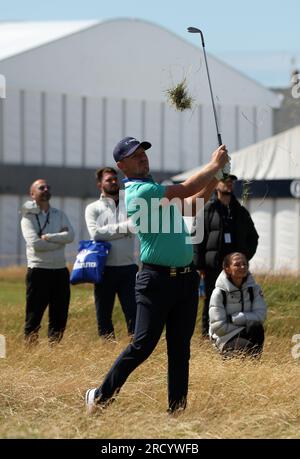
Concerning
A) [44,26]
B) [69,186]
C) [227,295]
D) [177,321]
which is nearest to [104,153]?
[69,186]

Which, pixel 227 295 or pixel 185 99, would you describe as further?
pixel 227 295

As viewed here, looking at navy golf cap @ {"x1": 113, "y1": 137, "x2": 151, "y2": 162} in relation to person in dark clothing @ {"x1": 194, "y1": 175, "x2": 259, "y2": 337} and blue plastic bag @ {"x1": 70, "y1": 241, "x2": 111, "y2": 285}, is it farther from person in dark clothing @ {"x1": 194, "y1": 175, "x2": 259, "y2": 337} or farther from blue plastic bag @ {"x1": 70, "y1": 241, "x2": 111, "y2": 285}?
person in dark clothing @ {"x1": 194, "y1": 175, "x2": 259, "y2": 337}

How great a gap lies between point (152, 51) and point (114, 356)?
3120 cm

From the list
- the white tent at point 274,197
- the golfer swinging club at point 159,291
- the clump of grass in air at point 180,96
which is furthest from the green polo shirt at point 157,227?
the white tent at point 274,197

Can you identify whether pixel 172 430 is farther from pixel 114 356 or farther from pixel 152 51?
pixel 152 51

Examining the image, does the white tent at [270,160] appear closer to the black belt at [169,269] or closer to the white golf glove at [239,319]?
the white golf glove at [239,319]

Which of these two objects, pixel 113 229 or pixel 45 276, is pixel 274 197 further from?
pixel 113 229

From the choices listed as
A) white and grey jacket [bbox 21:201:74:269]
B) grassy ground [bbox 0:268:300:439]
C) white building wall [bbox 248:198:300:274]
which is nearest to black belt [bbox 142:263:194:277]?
grassy ground [bbox 0:268:300:439]

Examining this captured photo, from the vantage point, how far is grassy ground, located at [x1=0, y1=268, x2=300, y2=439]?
23.3 feet

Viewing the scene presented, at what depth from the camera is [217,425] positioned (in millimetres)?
7371

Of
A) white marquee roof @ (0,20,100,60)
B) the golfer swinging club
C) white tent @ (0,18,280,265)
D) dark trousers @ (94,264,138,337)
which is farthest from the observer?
white tent @ (0,18,280,265)

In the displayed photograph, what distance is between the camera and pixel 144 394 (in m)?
8.31

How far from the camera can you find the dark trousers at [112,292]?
36.7 ft
